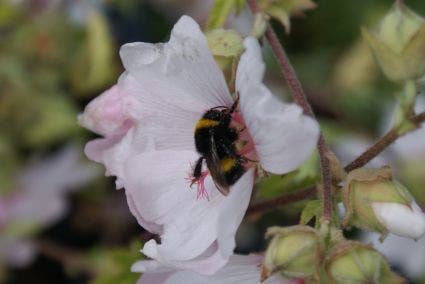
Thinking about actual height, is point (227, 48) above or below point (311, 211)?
above

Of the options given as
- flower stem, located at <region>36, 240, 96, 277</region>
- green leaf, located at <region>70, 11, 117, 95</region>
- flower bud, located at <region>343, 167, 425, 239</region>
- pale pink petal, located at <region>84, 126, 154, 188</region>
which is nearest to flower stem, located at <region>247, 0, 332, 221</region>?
flower bud, located at <region>343, 167, 425, 239</region>

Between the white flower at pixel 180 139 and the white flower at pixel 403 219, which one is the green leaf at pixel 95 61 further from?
the white flower at pixel 403 219

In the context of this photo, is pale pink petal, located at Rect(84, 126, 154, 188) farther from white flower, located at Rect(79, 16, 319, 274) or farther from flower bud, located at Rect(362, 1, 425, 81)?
flower bud, located at Rect(362, 1, 425, 81)

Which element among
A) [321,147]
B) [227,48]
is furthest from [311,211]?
[227,48]

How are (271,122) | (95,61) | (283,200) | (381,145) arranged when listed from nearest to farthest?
(271,122) → (381,145) → (283,200) → (95,61)

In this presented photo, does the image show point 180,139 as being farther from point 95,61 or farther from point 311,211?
point 95,61

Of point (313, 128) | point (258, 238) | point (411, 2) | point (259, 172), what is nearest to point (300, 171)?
point (259, 172)

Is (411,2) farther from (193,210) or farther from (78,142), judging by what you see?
(193,210)
